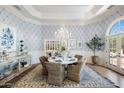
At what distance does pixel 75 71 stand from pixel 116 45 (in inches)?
67.5

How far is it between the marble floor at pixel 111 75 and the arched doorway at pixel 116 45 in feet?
0.58

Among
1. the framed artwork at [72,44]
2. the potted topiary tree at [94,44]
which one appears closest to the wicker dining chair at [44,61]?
the framed artwork at [72,44]

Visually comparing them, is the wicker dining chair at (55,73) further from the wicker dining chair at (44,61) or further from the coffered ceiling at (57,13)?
the coffered ceiling at (57,13)

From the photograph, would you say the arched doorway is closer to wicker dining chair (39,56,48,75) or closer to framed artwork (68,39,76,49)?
framed artwork (68,39,76,49)

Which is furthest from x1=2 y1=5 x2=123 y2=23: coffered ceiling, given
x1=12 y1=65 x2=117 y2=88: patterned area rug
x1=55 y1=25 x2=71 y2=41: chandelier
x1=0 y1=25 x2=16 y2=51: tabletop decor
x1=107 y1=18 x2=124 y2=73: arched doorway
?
x1=12 y1=65 x2=117 y2=88: patterned area rug

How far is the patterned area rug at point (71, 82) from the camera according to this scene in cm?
390

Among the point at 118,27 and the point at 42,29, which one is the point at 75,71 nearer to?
the point at 118,27

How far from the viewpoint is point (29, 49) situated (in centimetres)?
562

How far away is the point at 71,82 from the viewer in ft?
13.9

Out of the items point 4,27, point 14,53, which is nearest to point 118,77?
point 14,53

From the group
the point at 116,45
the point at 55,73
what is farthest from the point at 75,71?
the point at 116,45

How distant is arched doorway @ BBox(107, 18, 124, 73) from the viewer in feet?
14.8
